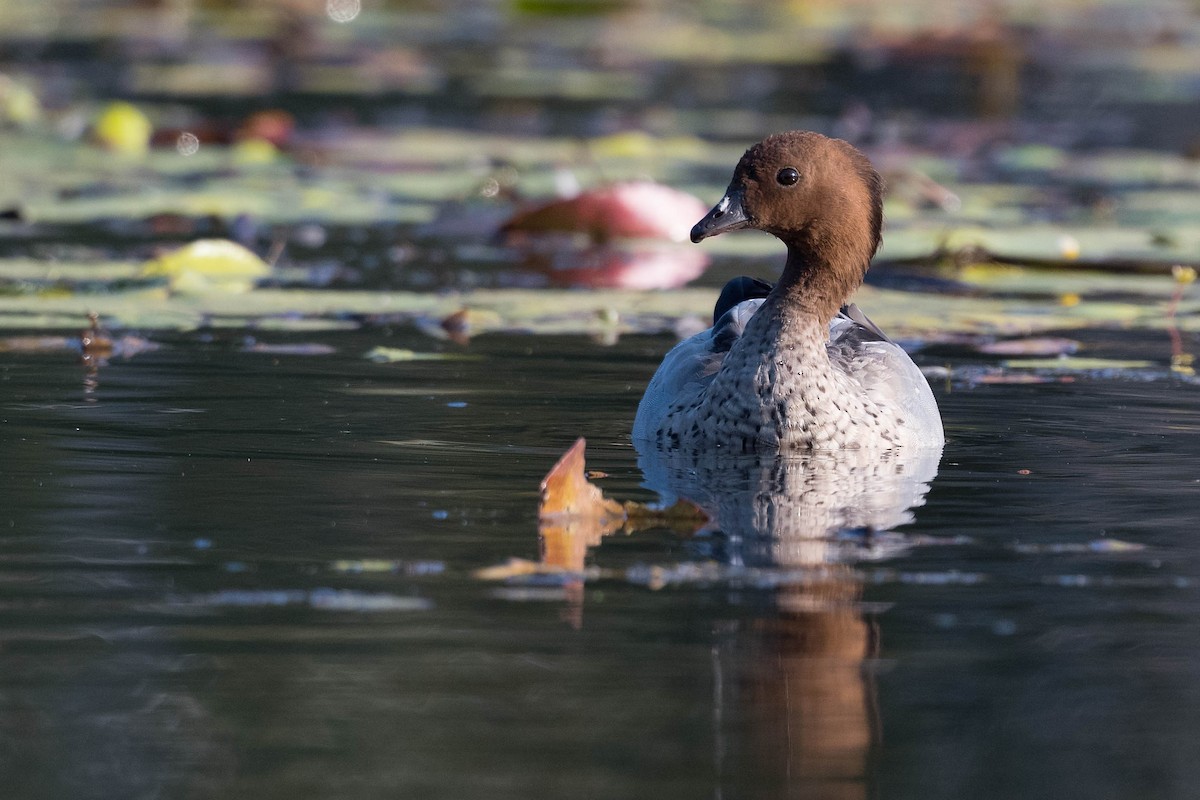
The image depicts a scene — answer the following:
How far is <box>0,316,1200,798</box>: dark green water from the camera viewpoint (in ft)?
11.9

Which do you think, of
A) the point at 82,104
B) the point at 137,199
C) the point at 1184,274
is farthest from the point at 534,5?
the point at 1184,274

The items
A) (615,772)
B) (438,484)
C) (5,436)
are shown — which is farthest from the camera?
(5,436)

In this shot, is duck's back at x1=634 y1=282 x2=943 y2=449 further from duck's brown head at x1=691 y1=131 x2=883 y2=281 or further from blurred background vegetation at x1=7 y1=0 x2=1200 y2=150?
blurred background vegetation at x1=7 y1=0 x2=1200 y2=150

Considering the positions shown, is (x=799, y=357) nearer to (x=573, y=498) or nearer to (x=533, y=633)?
(x=573, y=498)

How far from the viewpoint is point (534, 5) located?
87.7 feet

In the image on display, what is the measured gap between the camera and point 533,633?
436 cm

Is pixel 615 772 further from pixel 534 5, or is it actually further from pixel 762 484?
pixel 534 5

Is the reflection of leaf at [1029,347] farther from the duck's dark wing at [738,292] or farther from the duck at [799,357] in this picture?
the duck at [799,357]

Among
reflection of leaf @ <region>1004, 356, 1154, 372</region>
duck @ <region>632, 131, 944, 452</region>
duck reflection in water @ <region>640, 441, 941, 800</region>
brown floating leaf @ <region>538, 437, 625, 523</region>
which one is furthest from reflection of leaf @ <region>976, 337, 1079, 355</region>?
brown floating leaf @ <region>538, 437, 625, 523</region>

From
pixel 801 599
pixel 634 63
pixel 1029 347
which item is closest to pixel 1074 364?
pixel 1029 347

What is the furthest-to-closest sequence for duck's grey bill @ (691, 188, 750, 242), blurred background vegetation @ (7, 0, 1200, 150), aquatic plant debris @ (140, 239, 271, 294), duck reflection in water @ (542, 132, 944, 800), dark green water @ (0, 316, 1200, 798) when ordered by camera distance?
blurred background vegetation @ (7, 0, 1200, 150)
aquatic plant debris @ (140, 239, 271, 294)
duck's grey bill @ (691, 188, 750, 242)
duck reflection in water @ (542, 132, 944, 800)
dark green water @ (0, 316, 1200, 798)

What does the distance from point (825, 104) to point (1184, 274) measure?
31.0ft

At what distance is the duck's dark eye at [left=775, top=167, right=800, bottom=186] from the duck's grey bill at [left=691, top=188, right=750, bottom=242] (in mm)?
141

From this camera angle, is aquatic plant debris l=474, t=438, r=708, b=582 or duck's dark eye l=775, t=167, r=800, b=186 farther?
duck's dark eye l=775, t=167, r=800, b=186
